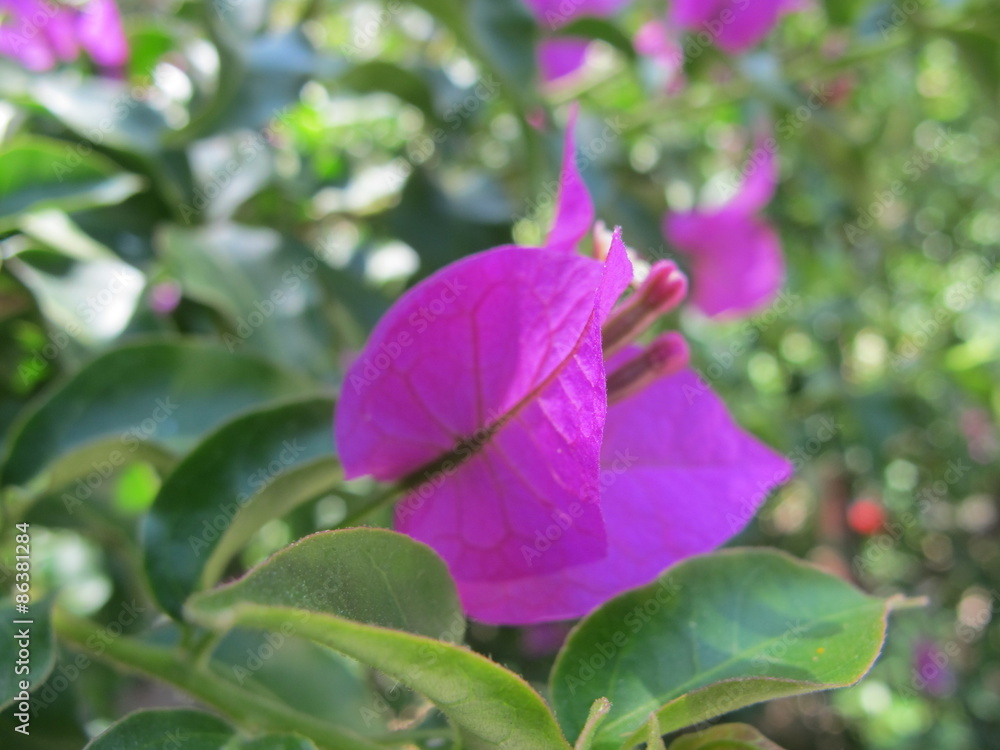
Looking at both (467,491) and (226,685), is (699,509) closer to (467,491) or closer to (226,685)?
(467,491)

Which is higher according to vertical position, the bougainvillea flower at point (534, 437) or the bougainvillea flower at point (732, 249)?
the bougainvillea flower at point (534, 437)

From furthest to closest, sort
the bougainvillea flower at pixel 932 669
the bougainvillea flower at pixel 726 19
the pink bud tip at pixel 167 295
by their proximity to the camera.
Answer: the bougainvillea flower at pixel 932 669 < the bougainvillea flower at pixel 726 19 < the pink bud tip at pixel 167 295

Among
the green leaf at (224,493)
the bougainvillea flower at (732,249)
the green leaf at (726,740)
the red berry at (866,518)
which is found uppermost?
the green leaf at (224,493)

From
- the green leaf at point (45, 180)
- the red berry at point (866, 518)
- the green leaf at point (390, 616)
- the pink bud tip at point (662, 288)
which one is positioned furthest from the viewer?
the red berry at point (866, 518)

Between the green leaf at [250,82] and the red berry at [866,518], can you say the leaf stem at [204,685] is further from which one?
the red berry at [866,518]

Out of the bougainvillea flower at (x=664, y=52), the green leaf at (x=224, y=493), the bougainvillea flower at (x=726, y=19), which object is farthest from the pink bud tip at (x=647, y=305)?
the bougainvillea flower at (x=726, y=19)
